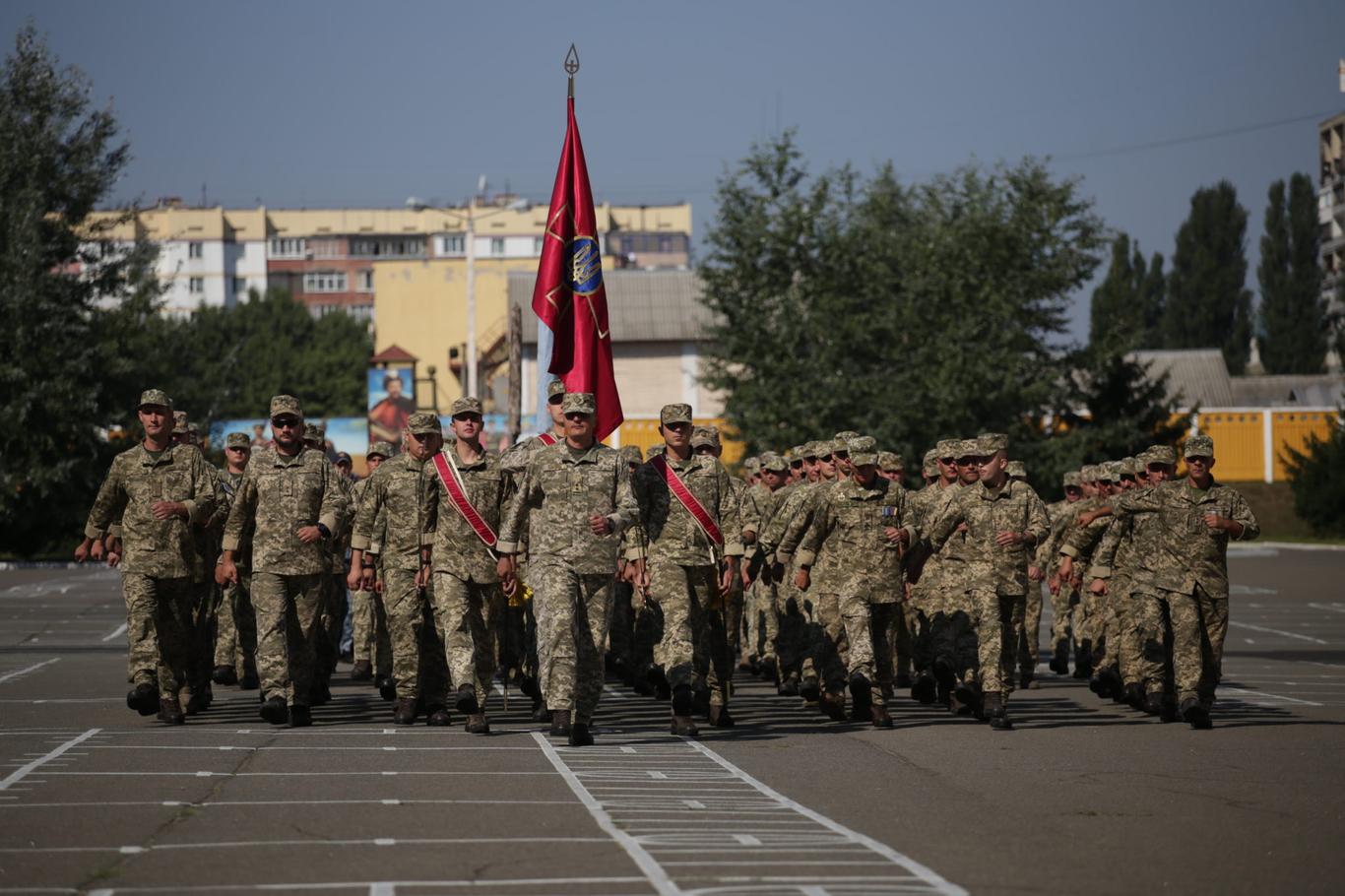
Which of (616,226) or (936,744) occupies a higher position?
(616,226)

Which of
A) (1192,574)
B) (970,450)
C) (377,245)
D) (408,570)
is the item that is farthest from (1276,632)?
(377,245)

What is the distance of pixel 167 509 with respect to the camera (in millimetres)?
15031

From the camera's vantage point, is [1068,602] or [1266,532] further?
[1266,532]

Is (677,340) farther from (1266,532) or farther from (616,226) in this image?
(616,226)

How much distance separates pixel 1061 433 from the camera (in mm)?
57312

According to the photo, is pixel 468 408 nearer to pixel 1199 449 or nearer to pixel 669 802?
pixel 669 802

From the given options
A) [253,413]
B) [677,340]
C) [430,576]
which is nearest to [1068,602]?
[430,576]

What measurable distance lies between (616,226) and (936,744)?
14457 centimetres

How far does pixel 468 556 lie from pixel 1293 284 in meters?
90.6

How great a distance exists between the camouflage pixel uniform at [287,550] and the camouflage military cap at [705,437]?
287 cm

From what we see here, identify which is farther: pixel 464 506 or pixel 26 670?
pixel 26 670

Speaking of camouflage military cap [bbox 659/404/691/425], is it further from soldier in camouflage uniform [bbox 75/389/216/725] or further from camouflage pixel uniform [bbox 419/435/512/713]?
soldier in camouflage uniform [bbox 75/389/216/725]

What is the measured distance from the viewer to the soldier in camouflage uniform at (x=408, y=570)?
49.5 feet

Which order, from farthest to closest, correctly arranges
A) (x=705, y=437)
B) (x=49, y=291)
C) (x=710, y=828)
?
(x=49, y=291), (x=705, y=437), (x=710, y=828)
